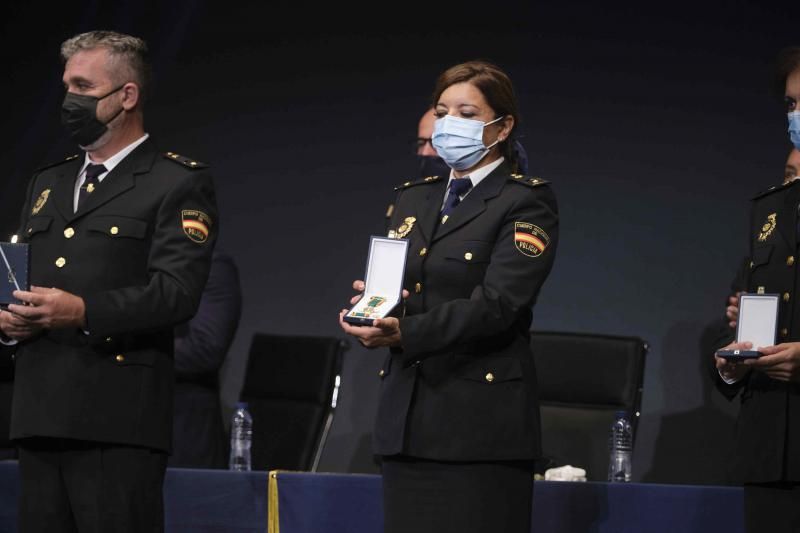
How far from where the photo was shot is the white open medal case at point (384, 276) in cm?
271

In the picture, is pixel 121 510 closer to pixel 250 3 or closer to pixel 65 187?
pixel 65 187

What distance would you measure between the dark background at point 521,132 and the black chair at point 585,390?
725 millimetres

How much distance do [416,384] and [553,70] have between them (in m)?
2.92

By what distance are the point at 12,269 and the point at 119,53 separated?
2.19 feet

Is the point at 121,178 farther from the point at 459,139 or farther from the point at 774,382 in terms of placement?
the point at 774,382

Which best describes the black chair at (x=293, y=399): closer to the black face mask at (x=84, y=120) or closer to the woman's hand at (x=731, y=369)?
the black face mask at (x=84, y=120)

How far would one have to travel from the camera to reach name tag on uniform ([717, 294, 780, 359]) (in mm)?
Result: 2689

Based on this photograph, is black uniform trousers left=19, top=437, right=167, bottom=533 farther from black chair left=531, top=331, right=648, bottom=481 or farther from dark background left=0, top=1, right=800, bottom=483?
dark background left=0, top=1, right=800, bottom=483

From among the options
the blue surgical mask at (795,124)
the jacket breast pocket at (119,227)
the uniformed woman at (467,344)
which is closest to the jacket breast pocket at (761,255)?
→ the blue surgical mask at (795,124)

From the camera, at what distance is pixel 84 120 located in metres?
2.99

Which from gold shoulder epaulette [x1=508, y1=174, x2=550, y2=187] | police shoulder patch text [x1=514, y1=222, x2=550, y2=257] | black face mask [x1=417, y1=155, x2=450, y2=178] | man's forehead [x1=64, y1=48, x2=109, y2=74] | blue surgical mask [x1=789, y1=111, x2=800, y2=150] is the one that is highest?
black face mask [x1=417, y1=155, x2=450, y2=178]

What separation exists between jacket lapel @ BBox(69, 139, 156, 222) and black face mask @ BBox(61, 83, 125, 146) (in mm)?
97

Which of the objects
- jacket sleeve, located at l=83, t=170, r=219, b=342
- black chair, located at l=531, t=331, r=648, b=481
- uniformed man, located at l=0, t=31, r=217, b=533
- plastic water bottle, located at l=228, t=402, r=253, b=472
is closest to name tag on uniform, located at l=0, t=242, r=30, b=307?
uniformed man, located at l=0, t=31, r=217, b=533

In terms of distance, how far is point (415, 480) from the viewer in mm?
2732
